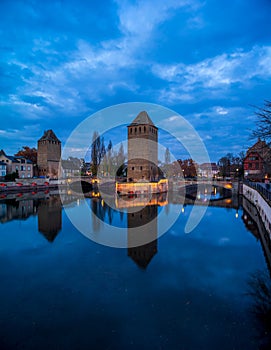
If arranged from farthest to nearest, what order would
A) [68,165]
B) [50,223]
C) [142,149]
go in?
[68,165], [142,149], [50,223]

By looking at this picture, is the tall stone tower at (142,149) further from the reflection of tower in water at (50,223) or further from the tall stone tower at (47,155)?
the tall stone tower at (47,155)

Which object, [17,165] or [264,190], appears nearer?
[264,190]

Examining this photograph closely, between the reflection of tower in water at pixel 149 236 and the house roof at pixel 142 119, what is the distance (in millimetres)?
24597

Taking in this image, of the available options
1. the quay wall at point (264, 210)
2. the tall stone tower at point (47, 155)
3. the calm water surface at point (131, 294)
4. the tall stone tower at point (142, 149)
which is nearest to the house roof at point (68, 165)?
the tall stone tower at point (47, 155)

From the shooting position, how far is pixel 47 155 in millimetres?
51094

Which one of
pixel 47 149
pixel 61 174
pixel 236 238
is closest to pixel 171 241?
pixel 236 238

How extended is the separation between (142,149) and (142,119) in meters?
5.95

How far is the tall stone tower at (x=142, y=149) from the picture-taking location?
38.5 metres

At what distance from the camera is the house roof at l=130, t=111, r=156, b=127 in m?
39.6

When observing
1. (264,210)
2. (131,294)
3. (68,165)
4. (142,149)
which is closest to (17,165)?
(68,165)

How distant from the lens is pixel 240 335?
4.27 metres

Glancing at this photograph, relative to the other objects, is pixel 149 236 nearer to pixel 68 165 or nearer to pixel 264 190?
pixel 264 190

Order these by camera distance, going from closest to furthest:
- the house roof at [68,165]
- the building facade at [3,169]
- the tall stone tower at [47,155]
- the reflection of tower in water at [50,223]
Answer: the reflection of tower in water at [50,223], the building facade at [3,169], the tall stone tower at [47,155], the house roof at [68,165]

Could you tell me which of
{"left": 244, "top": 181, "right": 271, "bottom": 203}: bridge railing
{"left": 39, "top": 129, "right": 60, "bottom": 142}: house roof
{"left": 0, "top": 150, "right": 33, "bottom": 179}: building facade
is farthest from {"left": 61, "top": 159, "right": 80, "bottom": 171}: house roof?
{"left": 244, "top": 181, "right": 271, "bottom": 203}: bridge railing
